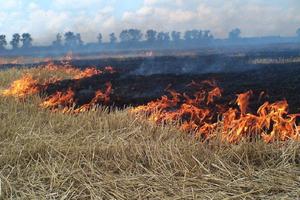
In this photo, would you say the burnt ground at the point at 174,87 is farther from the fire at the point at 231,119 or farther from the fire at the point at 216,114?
the fire at the point at 231,119

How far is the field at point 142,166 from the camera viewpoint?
14.9 feet

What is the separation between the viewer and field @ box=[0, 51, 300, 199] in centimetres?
453

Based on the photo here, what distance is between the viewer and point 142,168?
5215 millimetres

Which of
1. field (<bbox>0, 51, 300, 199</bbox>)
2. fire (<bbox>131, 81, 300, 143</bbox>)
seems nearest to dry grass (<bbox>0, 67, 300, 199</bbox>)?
field (<bbox>0, 51, 300, 199</bbox>)

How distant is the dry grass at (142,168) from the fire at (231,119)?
417 millimetres

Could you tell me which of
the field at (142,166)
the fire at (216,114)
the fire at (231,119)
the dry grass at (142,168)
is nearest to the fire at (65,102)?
the fire at (216,114)

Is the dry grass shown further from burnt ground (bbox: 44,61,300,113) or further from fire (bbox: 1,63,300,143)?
burnt ground (bbox: 44,61,300,113)

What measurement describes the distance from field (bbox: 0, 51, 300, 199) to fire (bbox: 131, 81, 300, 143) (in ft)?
0.98

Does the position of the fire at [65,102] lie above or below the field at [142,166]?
above

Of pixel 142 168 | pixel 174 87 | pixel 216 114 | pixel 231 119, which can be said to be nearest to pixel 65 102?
pixel 174 87

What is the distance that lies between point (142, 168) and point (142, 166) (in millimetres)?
50

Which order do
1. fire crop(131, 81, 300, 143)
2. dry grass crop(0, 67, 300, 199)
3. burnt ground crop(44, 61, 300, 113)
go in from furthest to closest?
burnt ground crop(44, 61, 300, 113)
fire crop(131, 81, 300, 143)
dry grass crop(0, 67, 300, 199)

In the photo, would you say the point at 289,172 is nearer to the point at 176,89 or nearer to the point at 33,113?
the point at 33,113

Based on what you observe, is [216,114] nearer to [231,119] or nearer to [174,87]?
[231,119]
